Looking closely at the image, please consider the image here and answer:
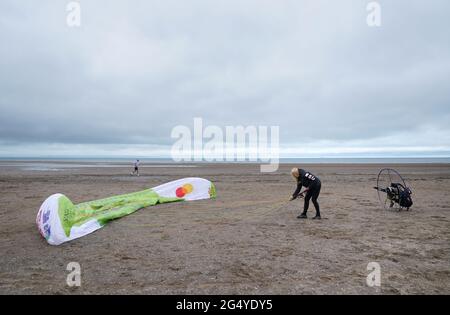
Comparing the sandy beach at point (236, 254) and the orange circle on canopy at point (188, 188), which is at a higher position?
the orange circle on canopy at point (188, 188)

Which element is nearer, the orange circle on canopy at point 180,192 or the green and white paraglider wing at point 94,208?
the green and white paraglider wing at point 94,208

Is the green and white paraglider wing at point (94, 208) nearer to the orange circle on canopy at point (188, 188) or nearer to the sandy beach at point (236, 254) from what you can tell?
the orange circle on canopy at point (188, 188)

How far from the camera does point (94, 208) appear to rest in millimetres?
8898

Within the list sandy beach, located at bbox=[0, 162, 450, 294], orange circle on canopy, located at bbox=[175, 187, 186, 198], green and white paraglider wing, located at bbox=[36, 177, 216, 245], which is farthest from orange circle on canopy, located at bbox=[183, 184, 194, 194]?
sandy beach, located at bbox=[0, 162, 450, 294]

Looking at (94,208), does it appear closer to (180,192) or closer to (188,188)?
(180,192)

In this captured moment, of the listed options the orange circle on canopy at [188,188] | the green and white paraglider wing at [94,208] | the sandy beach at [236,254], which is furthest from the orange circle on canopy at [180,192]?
the sandy beach at [236,254]

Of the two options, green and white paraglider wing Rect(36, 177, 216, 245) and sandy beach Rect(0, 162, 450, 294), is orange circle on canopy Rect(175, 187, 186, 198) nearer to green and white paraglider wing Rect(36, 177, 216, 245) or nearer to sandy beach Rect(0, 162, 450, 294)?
green and white paraglider wing Rect(36, 177, 216, 245)

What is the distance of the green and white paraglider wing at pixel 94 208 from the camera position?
6.57 meters

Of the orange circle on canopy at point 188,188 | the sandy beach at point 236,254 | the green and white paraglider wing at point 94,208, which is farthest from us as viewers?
the orange circle on canopy at point 188,188

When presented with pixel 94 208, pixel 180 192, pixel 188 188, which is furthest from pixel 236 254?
pixel 188 188

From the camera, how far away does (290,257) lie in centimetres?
560

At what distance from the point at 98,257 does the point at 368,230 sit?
6858 mm
